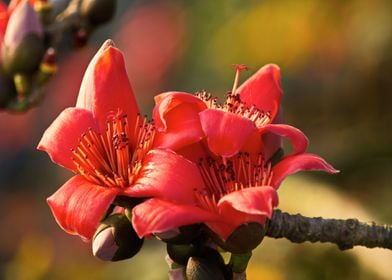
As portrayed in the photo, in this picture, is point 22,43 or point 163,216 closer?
point 163,216

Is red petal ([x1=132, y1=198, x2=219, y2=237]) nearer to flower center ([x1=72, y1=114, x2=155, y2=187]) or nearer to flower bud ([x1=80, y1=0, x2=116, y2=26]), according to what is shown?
flower center ([x1=72, y1=114, x2=155, y2=187])

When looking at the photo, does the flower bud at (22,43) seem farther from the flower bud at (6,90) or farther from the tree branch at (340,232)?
the tree branch at (340,232)

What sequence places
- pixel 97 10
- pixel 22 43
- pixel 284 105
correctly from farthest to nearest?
pixel 284 105, pixel 97 10, pixel 22 43

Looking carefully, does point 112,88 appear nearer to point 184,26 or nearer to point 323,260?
point 323,260

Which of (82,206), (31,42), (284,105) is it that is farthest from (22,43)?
(284,105)

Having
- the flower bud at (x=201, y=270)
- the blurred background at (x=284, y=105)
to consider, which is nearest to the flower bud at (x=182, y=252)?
the flower bud at (x=201, y=270)

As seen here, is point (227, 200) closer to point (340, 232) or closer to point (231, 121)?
point (231, 121)
